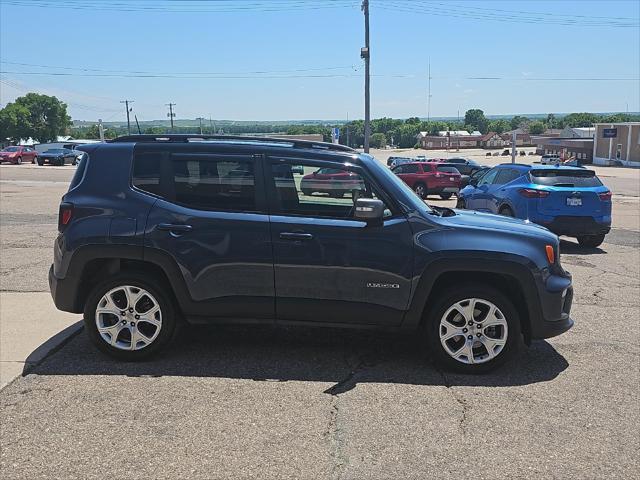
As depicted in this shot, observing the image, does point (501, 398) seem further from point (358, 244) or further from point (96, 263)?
point (96, 263)

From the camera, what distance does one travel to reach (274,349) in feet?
16.6

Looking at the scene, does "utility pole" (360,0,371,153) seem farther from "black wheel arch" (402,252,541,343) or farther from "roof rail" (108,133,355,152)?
"black wheel arch" (402,252,541,343)

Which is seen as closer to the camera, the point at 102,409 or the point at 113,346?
the point at 102,409

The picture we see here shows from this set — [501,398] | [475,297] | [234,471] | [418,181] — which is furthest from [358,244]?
[418,181]

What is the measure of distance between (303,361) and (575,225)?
7.60 m

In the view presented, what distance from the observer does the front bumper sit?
457 cm

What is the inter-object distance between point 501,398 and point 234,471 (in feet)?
6.67

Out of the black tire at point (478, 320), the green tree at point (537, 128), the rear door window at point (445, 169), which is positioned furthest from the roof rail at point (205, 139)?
the green tree at point (537, 128)

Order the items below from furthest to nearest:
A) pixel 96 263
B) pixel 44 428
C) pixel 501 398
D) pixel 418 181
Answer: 1. pixel 418 181
2. pixel 96 263
3. pixel 501 398
4. pixel 44 428

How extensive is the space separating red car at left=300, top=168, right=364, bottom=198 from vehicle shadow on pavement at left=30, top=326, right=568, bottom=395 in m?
1.26

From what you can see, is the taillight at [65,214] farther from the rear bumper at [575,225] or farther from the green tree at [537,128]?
the green tree at [537,128]

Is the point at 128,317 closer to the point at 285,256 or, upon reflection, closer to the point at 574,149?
the point at 285,256

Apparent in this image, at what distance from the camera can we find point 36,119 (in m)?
134

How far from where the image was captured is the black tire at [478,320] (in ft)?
14.8
